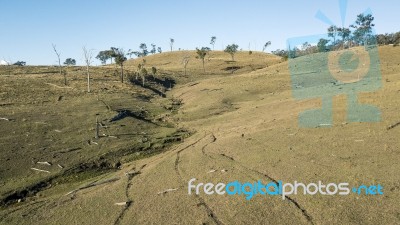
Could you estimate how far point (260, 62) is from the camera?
416 ft

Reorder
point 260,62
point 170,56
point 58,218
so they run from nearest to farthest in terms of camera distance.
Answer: point 58,218, point 260,62, point 170,56

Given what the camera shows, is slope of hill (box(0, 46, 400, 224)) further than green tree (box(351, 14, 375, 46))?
No

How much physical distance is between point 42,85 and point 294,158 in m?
57.1

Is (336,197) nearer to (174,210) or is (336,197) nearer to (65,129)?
(174,210)

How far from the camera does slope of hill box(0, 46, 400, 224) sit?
1387 cm

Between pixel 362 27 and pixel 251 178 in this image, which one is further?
pixel 362 27

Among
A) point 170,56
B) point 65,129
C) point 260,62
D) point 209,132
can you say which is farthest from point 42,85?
point 170,56

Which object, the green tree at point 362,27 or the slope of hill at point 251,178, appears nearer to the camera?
the slope of hill at point 251,178

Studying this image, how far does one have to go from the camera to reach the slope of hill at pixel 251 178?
13.9 meters

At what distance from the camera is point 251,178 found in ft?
57.2

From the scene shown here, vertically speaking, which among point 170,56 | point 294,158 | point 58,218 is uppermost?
point 170,56

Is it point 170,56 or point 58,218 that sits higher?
point 170,56

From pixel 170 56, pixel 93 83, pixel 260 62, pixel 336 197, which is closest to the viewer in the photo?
pixel 336 197

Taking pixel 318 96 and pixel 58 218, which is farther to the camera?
pixel 318 96
